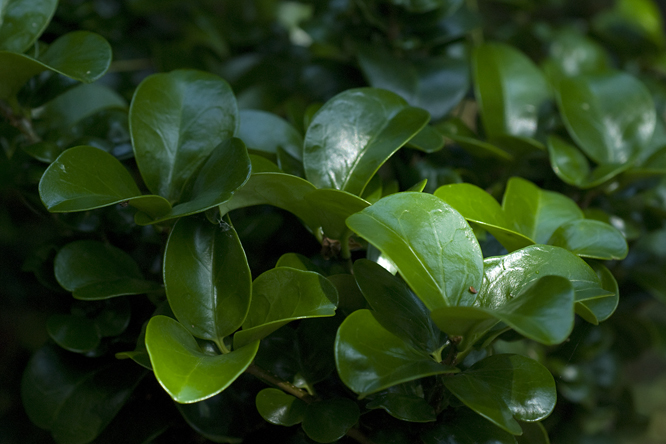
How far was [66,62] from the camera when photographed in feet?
1.63

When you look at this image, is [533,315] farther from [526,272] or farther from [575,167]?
[575,167]

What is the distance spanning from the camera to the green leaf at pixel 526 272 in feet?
1.33

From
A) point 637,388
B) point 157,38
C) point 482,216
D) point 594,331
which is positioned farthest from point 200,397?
point 637,388

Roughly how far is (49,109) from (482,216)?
0.57m

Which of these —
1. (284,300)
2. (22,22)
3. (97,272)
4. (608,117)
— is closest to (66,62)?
(22,22)

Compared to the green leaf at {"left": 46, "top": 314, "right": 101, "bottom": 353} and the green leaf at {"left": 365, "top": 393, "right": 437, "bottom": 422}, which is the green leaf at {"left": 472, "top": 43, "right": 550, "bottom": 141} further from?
the green leaf at {"left": 46, "top": 314, "right": 101, "bottom": 353}

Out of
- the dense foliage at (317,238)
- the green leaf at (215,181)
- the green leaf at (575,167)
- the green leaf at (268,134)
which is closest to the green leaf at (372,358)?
the dense foliage at (317,238)

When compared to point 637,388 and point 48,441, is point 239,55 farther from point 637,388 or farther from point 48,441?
Answer: point 637,388

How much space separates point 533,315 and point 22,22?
1.79 feet

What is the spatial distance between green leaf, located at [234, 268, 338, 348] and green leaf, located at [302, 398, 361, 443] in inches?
3.2

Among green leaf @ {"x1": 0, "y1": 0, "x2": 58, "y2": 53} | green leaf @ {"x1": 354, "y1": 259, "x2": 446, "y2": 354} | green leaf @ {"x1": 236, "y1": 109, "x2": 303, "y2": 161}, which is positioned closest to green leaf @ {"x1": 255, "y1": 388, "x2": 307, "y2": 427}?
green leaf @ {"x1": 354, "y1": 259, "x2": 446, "y2": 354}

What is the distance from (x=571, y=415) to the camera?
0.95 m

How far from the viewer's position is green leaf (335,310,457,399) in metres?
0.36

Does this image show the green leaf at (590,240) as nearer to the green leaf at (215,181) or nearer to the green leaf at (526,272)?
the green leaf at (526,272)
